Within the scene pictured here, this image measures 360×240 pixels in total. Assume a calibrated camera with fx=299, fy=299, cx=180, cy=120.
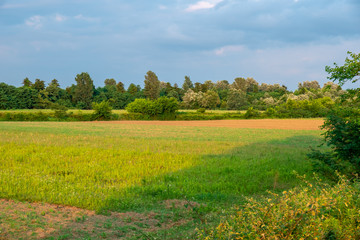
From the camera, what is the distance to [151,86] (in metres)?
106

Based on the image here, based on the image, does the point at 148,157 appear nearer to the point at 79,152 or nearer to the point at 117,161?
the point at 117,161

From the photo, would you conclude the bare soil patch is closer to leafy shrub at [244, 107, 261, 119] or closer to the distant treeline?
leafy shrub at [244, 107, 261, 119]

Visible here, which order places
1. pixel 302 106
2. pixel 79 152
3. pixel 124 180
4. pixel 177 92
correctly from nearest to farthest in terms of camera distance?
pixel 124 180
pixel 79 152
pixel 302 106
pixel 177 92

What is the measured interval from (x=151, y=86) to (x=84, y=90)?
74.8ft

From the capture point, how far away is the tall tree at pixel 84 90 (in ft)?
321

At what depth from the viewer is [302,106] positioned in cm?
8238

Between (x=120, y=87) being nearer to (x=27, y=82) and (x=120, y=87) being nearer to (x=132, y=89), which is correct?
(x=132, y=89)

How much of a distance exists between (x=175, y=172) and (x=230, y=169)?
2366mm

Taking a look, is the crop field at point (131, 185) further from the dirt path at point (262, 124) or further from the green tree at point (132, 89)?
the green tree at point (132, 89)

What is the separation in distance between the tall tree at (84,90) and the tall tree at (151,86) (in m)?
19.2

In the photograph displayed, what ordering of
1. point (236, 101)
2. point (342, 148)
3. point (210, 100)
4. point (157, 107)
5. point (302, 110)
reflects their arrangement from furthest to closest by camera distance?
point (236, 101), point (210, 100), point (302, 110), point (157, 107), point (342, 148)

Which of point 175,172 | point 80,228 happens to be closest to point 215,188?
point 175,172

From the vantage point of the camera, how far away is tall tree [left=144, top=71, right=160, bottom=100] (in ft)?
347

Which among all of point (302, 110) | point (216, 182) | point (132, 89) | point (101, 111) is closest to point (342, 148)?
point (216, 182)
